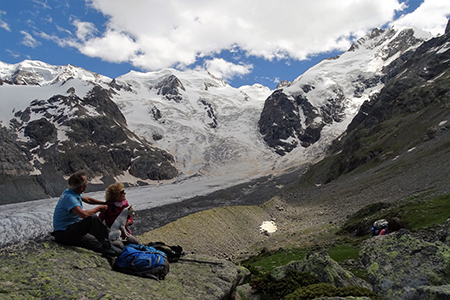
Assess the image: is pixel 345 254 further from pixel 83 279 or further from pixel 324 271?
pixel 83 279

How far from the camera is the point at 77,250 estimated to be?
7.40m

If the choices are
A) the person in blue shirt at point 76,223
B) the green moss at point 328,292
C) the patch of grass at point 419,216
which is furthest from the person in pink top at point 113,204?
the patch of grass at point 419,216

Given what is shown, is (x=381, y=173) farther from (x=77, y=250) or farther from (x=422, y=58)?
(x=422, y=58)

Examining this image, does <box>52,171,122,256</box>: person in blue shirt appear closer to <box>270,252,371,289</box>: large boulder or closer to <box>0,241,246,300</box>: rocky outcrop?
<box>0,241,246,300</box>: rocky outcrop

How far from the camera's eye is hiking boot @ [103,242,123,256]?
798 centimetres

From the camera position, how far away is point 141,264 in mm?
7641

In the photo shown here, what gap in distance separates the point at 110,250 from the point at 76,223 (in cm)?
124

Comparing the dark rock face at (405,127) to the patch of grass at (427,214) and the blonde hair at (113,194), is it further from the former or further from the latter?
the blonde hair at (113,194)

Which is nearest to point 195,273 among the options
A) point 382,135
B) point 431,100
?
point 382,135

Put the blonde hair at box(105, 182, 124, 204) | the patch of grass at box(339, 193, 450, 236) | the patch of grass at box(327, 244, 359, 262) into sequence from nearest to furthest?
the blonde hair at box(105, 182, 124, 204) < the patch of grass at box(327, 244, 359, 262) < the patch of grass at box(339, 193, 450, 236)

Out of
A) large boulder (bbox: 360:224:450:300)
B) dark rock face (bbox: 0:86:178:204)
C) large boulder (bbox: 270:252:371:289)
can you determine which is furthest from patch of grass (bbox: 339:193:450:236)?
dark rock face (bbox: 0:86:178:204)

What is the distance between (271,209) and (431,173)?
101ft

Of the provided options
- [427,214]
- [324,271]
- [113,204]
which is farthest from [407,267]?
[427,214]

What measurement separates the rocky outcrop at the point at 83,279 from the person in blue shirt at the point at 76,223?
25 cm
